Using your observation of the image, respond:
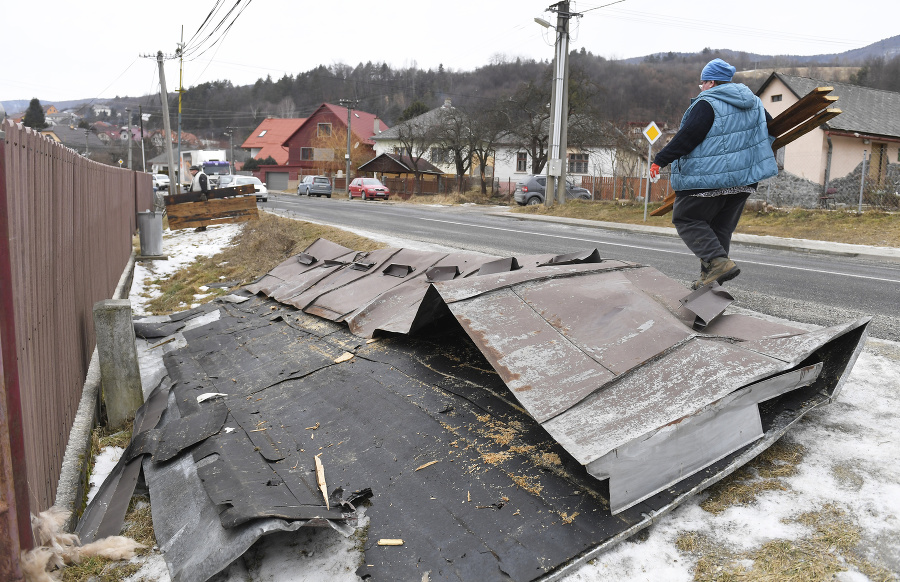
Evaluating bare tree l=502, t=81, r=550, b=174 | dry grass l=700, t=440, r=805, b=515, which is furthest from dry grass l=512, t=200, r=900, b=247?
bare tree l=502, t=81, r=550, b=174

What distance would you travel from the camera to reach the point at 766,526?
7.47ft

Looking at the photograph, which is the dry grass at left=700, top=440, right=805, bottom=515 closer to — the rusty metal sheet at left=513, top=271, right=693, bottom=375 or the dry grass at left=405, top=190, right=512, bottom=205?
the rusty metal sheet at left=513, top=271, right=693, bottom=375

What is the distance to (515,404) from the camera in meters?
3.12

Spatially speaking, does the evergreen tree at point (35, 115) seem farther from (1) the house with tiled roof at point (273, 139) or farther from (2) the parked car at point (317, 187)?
(2) the parked car at point (317, 187)

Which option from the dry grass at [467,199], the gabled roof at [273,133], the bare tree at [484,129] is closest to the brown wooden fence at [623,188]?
the dry grass at [467,199]

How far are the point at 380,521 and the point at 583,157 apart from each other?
44759mm

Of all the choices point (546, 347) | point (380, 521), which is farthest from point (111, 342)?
point (546, 347)

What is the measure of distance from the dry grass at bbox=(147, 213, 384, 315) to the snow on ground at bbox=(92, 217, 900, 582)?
19.1 feet

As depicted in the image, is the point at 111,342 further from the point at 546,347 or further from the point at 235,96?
the point at 235,96

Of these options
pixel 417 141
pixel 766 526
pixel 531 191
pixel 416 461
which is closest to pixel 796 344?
pixel 766 526

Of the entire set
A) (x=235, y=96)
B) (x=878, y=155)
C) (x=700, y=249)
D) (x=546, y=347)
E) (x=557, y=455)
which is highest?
(x=235, y=96)

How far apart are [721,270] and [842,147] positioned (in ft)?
86.8

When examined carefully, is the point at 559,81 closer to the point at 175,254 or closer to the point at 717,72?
the point at 175,254

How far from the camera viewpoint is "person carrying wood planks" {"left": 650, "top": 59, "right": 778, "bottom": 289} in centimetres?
389
